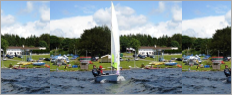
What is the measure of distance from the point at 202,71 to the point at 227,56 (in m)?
3.85

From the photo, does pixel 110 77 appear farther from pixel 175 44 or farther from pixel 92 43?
pixel 92 43

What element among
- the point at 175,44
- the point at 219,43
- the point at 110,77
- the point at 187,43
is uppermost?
the point at 175,44

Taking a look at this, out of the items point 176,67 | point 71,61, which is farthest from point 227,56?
point 71,61

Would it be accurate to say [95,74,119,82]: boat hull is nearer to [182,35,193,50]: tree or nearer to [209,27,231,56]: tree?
[182,35,193,50]: tree

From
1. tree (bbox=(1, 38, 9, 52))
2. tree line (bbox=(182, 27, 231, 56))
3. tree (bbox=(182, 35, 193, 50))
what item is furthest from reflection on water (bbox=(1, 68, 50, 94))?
tree (bbox=(1, 38, 9, 52))

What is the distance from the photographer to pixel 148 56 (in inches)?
2527

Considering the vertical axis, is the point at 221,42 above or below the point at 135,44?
below

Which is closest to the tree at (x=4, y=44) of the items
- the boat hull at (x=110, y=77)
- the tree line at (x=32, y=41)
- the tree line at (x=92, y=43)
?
the tree line at (x=32, y=41)

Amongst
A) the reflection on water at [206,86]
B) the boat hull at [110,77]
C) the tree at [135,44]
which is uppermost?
the tree at [135,44]

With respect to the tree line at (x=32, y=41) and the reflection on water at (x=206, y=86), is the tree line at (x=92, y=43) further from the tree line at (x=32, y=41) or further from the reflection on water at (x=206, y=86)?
the reflection on water at (x=206, y=86)

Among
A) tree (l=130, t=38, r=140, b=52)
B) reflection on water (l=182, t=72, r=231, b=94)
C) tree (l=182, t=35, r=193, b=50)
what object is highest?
tree (l=130, t=38, r=140, b=52)

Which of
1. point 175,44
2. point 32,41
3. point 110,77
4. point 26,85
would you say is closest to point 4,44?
point 32,41

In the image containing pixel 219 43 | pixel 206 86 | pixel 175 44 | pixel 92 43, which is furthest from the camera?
pixel 92 43

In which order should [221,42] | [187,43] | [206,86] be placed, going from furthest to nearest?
[221,42] → [187,43] → [206,86]
